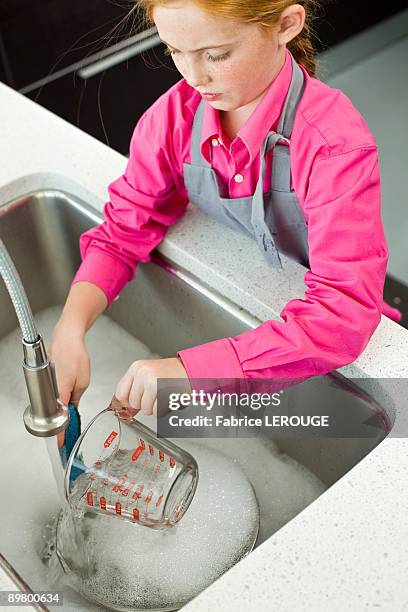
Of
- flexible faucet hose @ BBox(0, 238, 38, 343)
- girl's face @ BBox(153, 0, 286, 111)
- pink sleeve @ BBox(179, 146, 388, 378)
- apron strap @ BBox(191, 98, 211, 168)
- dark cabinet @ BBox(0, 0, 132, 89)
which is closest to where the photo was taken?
flexible faucet hose @ BBox(0, 238, 38, 343)

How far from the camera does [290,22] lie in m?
0.89

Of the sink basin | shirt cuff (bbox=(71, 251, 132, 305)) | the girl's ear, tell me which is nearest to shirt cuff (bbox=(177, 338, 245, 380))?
the sink basin

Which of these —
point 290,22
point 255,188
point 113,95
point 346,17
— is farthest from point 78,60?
point 290,22

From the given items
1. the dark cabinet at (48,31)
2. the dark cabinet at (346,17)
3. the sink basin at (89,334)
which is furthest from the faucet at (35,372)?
the dark cabinet at (346,17)

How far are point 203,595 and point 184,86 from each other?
0.64 metres

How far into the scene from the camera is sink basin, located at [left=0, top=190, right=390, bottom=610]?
99cm

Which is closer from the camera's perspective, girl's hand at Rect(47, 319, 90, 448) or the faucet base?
the faucet base

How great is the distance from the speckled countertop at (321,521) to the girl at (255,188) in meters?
0.03

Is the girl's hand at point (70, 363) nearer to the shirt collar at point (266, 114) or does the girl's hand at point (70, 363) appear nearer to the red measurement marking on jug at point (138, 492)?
the red measurement marking on jug at point (138, 492)

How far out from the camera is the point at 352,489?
0.82 metres

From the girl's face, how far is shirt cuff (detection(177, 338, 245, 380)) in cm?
27

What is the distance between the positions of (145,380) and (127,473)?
0.12 meters

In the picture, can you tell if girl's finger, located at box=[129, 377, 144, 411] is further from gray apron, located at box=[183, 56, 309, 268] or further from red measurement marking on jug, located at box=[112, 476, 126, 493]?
gray apron, located at box=[183, 56, 309, 268]

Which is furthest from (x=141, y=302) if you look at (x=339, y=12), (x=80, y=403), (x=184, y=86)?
(x=339, y=12)
